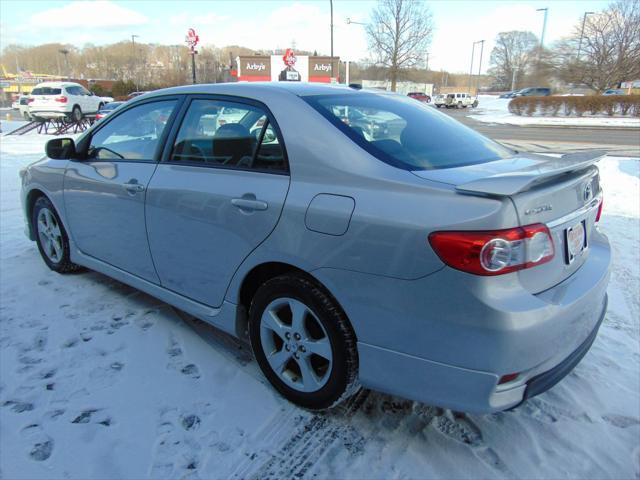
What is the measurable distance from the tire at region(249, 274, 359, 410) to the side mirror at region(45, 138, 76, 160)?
2274 millimetres

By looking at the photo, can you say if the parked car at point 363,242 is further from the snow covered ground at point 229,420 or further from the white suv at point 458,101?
the white suv at point 458,101

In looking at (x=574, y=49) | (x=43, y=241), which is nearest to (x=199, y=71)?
(x=574, y=49)

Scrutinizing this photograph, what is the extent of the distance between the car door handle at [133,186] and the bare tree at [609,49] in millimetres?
46716

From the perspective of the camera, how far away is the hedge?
2991 centimetres

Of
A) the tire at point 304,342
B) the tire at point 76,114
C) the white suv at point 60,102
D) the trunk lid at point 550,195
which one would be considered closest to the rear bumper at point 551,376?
the trunk lid at point 550,195

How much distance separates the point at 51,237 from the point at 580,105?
34.7m

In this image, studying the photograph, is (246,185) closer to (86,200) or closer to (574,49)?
(86,200)

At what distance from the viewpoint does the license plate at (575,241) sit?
2033 millimetres

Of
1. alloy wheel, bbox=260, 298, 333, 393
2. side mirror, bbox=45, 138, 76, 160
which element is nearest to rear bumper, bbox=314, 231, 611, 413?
alloy wheel, bbox=260, 298, 333, 393

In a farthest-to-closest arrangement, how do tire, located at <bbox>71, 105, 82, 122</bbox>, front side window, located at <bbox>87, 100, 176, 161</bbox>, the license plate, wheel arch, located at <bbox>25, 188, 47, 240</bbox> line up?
tire, located at <bbox>71, 105, 82, 122</bbox>, wheel arch, located at <bbox>25, 188, 47, 240</bbox>, front side window, located at <bbox>87, 100, 176, 161</bbox>, the license plate

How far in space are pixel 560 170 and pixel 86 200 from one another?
3209 millimetres

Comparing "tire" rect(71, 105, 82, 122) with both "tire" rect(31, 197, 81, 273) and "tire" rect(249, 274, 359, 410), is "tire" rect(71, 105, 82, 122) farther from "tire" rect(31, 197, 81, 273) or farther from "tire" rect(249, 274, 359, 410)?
"tire" rect(249, 274, 359, 410)

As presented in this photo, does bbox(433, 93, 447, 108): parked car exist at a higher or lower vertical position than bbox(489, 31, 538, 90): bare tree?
lower

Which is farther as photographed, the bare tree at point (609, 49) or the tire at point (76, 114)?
the bare tree at point (609, 49)
